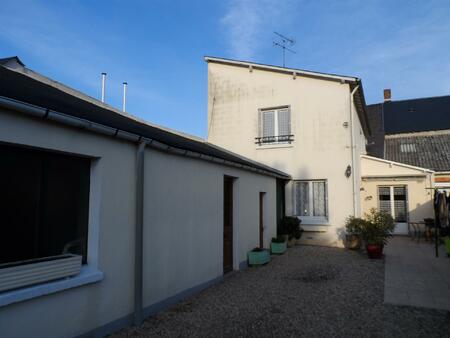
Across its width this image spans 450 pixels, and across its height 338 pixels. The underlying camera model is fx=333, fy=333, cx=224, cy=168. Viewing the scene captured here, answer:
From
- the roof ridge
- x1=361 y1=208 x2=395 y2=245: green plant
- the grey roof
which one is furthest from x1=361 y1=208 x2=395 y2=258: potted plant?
the roof ridge

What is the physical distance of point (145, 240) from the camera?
5141 mm

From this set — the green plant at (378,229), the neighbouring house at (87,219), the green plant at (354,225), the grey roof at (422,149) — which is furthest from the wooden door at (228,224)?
the grey roof at (422,149)

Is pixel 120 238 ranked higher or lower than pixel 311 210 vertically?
lower

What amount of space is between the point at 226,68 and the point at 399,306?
469 inches

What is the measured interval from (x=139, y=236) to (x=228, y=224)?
386 cm

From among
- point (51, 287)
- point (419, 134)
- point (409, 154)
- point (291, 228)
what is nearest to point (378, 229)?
point (291, 228)

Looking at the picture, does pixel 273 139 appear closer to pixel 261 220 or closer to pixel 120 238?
pixel 261 220

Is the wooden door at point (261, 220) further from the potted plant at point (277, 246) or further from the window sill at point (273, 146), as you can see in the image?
the window sill at point (273, 146)

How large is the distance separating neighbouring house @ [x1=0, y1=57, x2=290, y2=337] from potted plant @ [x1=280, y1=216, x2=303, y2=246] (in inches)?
235

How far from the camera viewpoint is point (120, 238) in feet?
15.3

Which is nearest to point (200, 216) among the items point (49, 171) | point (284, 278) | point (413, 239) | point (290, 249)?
point (284, 278)

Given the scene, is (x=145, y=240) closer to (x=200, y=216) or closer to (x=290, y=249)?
(x=200, y=216)

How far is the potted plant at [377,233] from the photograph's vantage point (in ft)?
33.3

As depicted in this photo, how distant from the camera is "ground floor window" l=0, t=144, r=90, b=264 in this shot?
11.6 feet
